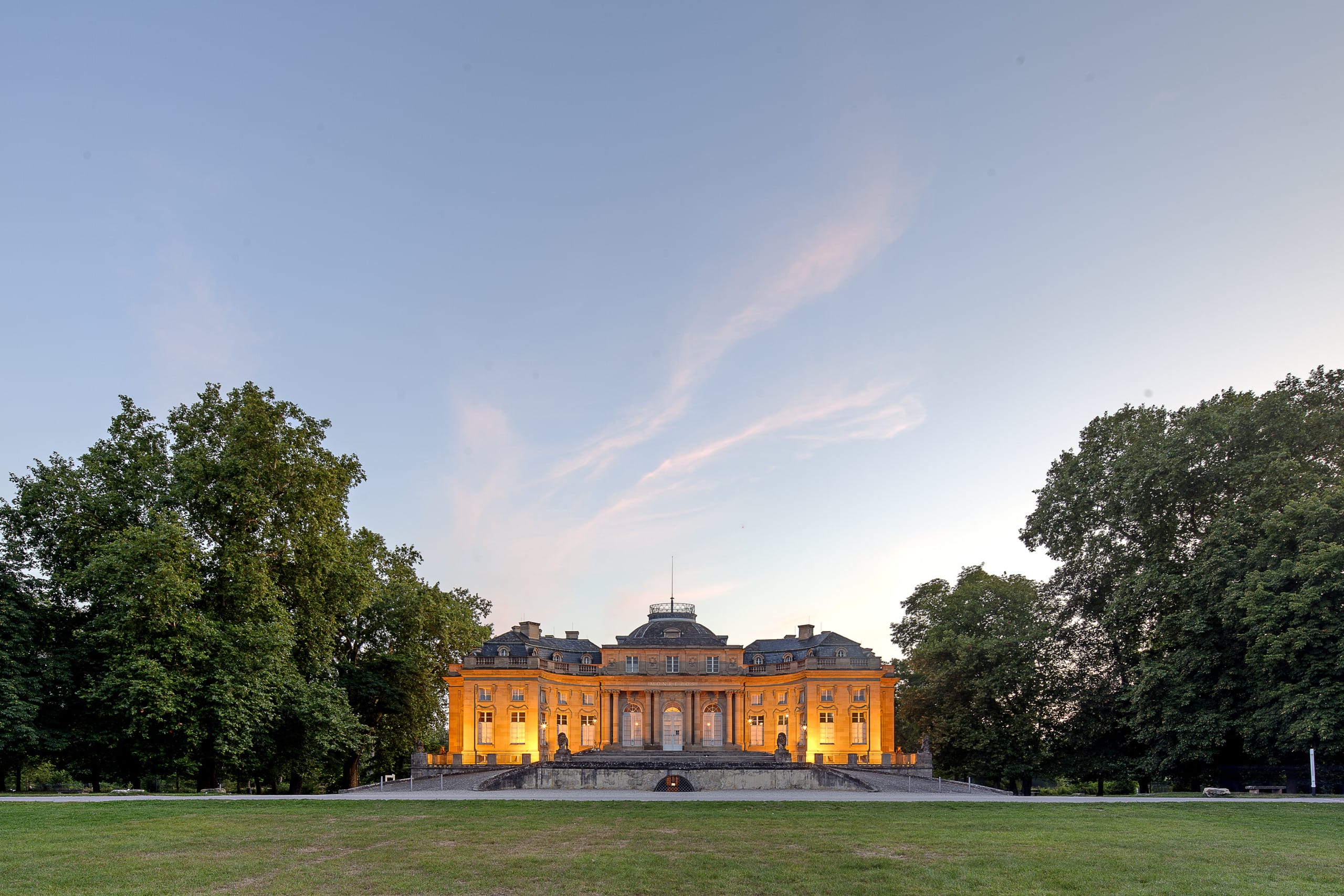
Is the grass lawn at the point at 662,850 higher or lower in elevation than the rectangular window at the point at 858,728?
higher

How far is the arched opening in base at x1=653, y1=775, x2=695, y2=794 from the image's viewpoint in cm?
3384

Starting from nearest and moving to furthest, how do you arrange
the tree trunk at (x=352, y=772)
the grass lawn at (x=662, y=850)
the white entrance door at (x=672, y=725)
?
the grass lawn at (x=662, y=850)
the tree trunk at (x=352, y=772)
the white entrance door at (x=672, y=725)

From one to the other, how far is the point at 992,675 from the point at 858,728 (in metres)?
9.68

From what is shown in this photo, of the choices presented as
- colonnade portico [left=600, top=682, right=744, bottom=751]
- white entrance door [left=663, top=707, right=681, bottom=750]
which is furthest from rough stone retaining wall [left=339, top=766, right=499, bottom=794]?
white entrance door [left=663, top=707, right=681, bottom=750]

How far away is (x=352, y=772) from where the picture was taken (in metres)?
42.9

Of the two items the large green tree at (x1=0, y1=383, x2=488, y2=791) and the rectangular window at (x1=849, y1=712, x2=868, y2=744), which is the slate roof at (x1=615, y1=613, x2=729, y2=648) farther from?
the large green tree at (x1=0, y1=383, x2=488, y2=791)

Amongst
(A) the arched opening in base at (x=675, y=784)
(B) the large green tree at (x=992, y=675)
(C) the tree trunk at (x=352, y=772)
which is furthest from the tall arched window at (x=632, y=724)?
(A) the arched opening in base at (x=675, y=784)

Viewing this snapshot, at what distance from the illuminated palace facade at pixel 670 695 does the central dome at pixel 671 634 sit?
7 cm

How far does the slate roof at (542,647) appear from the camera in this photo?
48.4m

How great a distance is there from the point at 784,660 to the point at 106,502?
1374 inches

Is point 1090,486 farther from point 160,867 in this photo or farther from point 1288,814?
point 160,867

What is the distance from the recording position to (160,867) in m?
12.1

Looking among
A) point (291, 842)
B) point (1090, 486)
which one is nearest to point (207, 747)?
point (291, 842)

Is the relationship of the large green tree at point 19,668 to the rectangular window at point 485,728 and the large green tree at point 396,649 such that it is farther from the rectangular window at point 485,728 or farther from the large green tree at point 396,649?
the rectangular window at point 485,728
